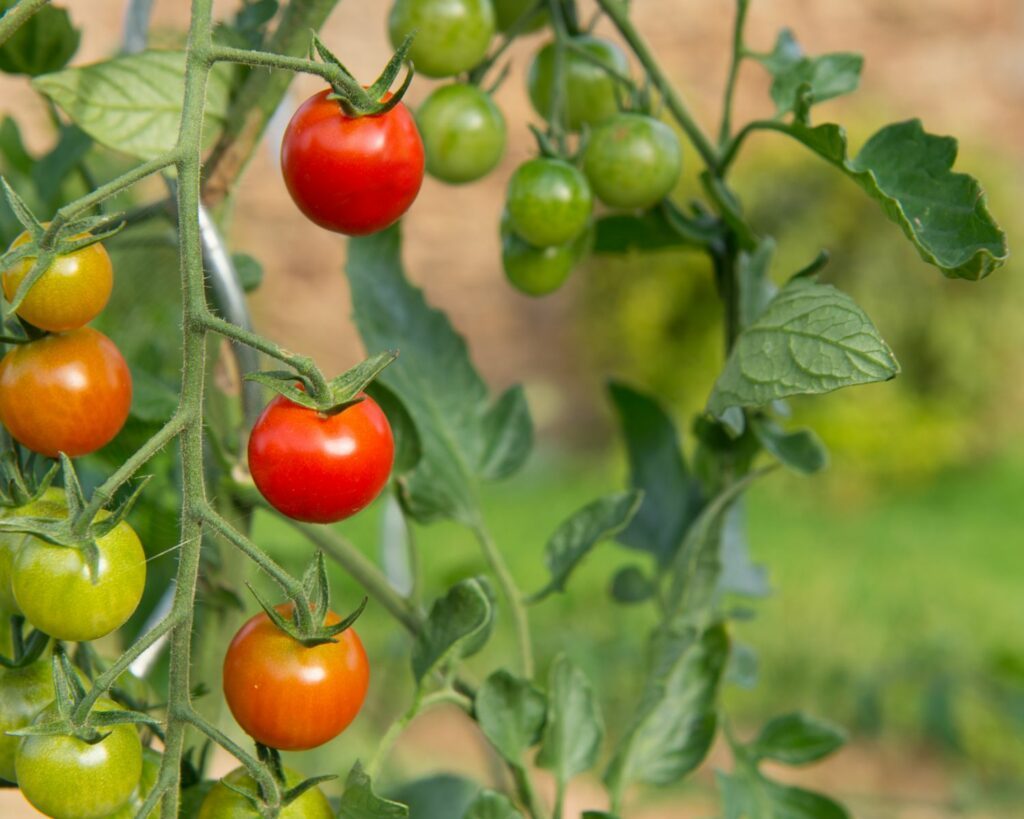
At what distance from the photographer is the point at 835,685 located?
2045 millimetres

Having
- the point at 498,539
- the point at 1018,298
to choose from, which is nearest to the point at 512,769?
the point at 498,539

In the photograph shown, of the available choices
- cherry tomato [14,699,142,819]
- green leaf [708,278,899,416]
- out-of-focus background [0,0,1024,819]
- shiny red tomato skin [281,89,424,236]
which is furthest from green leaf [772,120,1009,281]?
out-of-focus background [0,0,1024,819]

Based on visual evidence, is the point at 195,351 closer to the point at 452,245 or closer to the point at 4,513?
the point at 4,513

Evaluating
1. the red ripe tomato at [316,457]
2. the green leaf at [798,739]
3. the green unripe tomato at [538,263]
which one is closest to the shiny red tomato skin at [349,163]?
the red ripe tomato at [316,457]

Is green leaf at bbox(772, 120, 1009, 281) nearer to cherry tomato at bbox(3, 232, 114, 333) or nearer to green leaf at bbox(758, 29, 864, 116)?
green leaf at bbox(758, 29, 864, 116)

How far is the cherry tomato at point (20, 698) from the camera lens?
0.29 metres

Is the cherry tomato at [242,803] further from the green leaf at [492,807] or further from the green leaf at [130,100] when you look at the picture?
the green leaf at [130,100]

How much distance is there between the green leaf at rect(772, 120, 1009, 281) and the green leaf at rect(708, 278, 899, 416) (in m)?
0.03

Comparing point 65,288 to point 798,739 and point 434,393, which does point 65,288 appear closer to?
point 434,393

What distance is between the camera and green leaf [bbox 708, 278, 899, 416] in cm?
31

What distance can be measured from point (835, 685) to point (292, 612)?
74.4 inches

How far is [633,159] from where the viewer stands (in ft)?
1.40

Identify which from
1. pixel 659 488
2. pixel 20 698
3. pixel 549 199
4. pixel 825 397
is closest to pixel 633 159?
pixel 549 199

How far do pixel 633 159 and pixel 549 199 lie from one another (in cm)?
3
